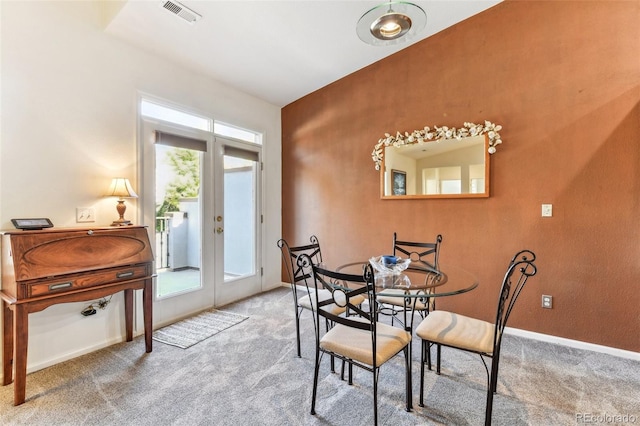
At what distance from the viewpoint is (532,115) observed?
9.48 feet

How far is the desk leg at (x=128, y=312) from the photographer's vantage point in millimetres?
2768

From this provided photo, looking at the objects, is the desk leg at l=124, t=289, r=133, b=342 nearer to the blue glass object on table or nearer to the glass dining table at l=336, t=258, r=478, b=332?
the glass dining table at l=336, t=258, r=478, b=332

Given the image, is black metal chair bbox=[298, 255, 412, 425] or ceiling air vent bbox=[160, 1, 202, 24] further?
ceiling air vent bbox=[160, 1, 202, 24]

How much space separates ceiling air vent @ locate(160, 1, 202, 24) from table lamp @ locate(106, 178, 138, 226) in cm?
147

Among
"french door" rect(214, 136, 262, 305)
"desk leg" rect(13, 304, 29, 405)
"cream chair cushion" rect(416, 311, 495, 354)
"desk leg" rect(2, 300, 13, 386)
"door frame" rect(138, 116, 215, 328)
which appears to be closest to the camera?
"cream chair cushion" rect(416, 311, 495, 354)

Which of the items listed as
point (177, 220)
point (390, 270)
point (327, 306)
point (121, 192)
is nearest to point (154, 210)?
Result: point (177, 220)

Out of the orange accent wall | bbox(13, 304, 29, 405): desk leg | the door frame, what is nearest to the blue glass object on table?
the orange accent wall

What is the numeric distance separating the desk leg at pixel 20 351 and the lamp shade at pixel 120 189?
1.01m

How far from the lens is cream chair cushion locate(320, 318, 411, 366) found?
1.68 metres

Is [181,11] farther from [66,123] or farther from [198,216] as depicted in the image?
[198,216]

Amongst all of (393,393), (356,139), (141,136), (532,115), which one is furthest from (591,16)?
(141,136)

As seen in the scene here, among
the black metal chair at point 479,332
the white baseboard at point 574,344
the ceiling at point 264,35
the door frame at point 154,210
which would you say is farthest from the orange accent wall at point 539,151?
the door frame at point 154,210

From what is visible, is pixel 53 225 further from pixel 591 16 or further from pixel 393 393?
pixel 591 16

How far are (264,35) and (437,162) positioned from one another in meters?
2.22
